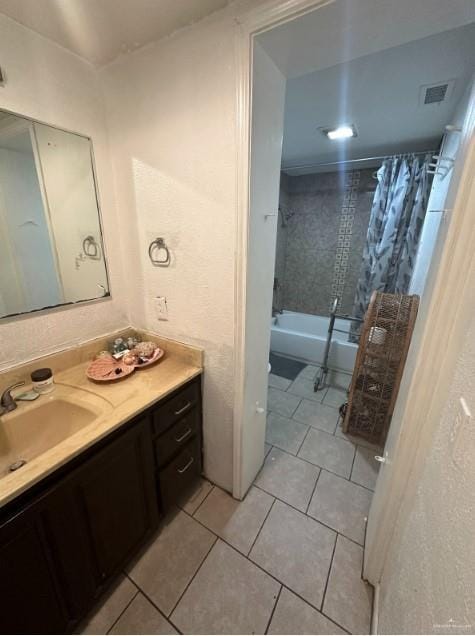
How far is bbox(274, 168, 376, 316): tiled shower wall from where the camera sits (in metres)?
3.10

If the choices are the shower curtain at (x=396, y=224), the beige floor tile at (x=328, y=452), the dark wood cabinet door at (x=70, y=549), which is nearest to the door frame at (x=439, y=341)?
the beige floor tile at (x=328, y=452)

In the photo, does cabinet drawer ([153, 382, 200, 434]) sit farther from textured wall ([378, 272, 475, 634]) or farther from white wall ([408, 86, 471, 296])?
white wall ([408, 86, 471, 296])

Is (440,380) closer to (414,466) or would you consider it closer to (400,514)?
(414,466)

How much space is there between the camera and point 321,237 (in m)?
3.38

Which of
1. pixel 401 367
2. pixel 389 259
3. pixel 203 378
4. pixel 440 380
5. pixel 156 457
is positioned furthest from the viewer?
pixel 389 259

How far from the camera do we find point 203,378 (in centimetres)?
140

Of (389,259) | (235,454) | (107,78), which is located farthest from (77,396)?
(389,259)

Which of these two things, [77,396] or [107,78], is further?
[107,78]

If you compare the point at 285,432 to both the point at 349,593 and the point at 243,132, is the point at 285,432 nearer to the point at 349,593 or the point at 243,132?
the point at 349,593

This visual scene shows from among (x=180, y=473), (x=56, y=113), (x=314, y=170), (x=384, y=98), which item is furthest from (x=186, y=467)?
(x=314, y=170)

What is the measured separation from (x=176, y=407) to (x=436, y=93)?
241 centimetres

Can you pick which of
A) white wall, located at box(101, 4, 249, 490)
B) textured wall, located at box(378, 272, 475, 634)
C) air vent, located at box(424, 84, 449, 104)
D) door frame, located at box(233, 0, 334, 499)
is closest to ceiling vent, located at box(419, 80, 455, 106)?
air vent, located at box(424, 84, 449, 104)

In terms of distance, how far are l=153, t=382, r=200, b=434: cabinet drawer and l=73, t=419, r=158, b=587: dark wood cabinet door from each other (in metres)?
0.06

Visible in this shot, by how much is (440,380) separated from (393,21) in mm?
1164
